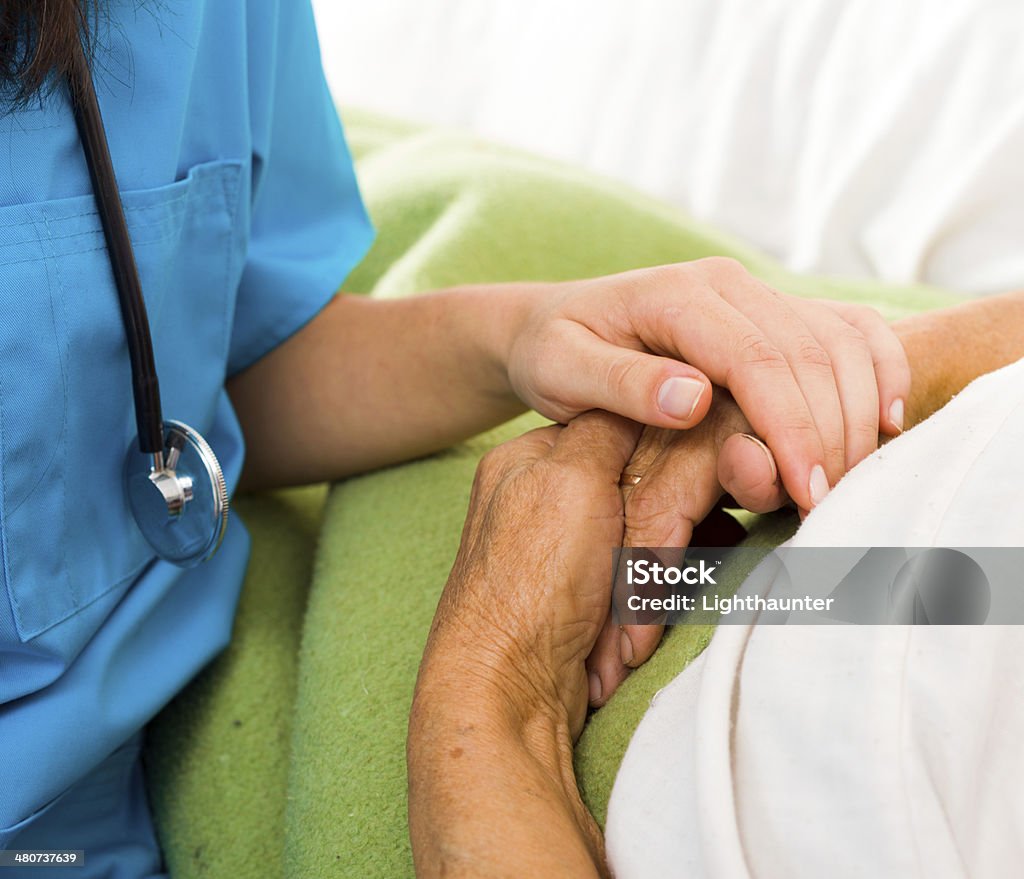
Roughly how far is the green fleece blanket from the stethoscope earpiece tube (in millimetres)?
207

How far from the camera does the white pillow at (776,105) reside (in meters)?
1.28

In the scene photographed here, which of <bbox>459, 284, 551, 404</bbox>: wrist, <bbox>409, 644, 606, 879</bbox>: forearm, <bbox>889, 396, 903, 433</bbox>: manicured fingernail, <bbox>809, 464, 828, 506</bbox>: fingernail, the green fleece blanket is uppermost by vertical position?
<bbox>889, 396, 903, 433</bbox>: manicured fingernail

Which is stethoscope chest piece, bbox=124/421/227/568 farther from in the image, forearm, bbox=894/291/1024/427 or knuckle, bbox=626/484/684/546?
forearm, bbox=894/291/1024/427

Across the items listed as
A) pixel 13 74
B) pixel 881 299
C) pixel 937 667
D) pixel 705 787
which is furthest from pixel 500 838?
pixel 881 299

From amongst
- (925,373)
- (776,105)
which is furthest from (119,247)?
(776,105)

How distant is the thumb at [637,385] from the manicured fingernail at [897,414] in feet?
0.34

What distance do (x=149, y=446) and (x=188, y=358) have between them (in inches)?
3.8

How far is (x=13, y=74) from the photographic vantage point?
54 cm

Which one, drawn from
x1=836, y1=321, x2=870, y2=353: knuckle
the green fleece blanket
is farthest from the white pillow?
x1=836, y1=321, x2=870, y2=353: knuckle

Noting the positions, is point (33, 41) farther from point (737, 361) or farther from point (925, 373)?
point (925, 373)

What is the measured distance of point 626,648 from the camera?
1.92 feet

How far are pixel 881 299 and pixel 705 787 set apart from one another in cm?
85

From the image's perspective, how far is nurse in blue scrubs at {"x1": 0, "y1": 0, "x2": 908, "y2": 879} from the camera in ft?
1.86

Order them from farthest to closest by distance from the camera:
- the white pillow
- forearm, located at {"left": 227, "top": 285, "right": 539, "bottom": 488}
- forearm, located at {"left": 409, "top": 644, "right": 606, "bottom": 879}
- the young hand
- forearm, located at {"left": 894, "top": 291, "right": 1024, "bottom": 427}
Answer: the white pillow, forearm, located at {"left": 227, "top": 285, "right": 539, "bottom": 488}, forearm, located at {"left": 894, "top": 291, "right": 1024, "bottom": 427}, the young hand, forearm, located at {"left": 409, "top": 644, "right": 606, "bottom": 879}
